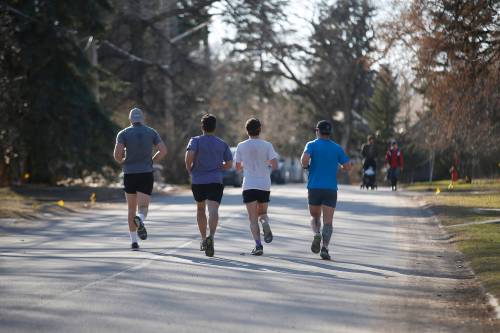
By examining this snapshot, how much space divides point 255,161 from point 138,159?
1.89 meters

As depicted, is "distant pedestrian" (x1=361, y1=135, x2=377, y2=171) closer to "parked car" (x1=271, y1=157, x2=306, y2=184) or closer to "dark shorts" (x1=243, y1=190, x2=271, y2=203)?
"parked car" (x1=271, y1=157, x2=306, y2=184)

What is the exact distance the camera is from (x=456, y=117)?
2611 cm

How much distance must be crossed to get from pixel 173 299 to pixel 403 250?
731 cm

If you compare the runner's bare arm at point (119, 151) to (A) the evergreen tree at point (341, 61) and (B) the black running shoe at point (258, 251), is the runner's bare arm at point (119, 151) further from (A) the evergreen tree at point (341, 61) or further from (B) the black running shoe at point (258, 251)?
(A) the evergreen tree at point (341, 61)

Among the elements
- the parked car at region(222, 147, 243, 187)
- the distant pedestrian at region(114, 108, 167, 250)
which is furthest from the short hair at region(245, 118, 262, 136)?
the parked car at region(222, 147, 243, 187)

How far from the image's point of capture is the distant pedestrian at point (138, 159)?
53.7 ft

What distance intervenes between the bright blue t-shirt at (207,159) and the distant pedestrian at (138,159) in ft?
3.26

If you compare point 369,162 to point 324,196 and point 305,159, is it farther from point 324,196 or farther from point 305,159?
point 305,159

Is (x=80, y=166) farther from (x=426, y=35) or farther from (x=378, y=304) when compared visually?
(x=378, y=304)

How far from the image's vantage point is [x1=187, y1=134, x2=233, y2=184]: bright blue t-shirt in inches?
609

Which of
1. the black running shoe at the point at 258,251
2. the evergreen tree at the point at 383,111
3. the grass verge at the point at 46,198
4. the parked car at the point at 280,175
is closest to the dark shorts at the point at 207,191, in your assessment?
the black running shoe at the point at 258,251

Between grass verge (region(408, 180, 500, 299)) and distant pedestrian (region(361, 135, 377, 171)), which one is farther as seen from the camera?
distant pedestrian (region(361, 135, 377, 171))

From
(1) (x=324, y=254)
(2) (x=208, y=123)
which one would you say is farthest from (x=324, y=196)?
(2) (x=208, y=123)

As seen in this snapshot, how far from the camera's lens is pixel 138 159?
1644 cm
